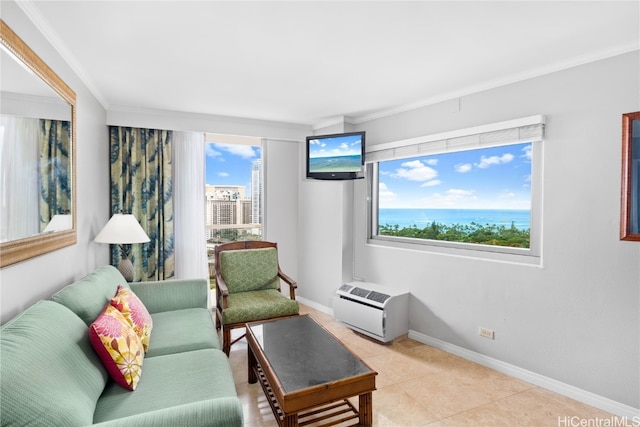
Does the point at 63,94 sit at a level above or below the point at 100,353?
above

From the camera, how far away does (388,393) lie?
2.54m

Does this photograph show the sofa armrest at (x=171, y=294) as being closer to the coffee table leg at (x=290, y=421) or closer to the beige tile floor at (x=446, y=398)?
the beige tile floor at (x=446, y=398)

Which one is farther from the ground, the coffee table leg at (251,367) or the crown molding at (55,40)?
the crown molding at (55,40)

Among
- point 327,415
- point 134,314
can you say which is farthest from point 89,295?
point 327,415

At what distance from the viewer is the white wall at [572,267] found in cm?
226

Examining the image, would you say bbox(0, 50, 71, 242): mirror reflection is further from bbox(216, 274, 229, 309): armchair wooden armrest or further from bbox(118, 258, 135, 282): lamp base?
bbox(216, 274, 229, 309): armchair wooden armrest

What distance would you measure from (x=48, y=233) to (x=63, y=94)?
0.91 meters

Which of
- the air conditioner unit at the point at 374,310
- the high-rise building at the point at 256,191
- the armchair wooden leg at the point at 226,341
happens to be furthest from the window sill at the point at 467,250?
the armchair wooden leg at the point at 226,341

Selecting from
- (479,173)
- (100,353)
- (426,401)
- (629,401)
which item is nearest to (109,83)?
(100,353)

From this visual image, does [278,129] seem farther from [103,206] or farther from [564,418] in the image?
[564,418]

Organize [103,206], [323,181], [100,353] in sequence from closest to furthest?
1. [100,353]
2. [103,206]
3. [323,181]

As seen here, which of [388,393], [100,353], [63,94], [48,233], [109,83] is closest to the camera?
[100,353]

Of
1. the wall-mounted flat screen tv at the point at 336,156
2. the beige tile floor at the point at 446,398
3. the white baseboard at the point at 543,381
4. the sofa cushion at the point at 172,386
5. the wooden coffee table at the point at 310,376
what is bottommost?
the beige tile floor at the point at 446,398

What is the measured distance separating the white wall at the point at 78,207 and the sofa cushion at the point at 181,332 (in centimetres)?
69
